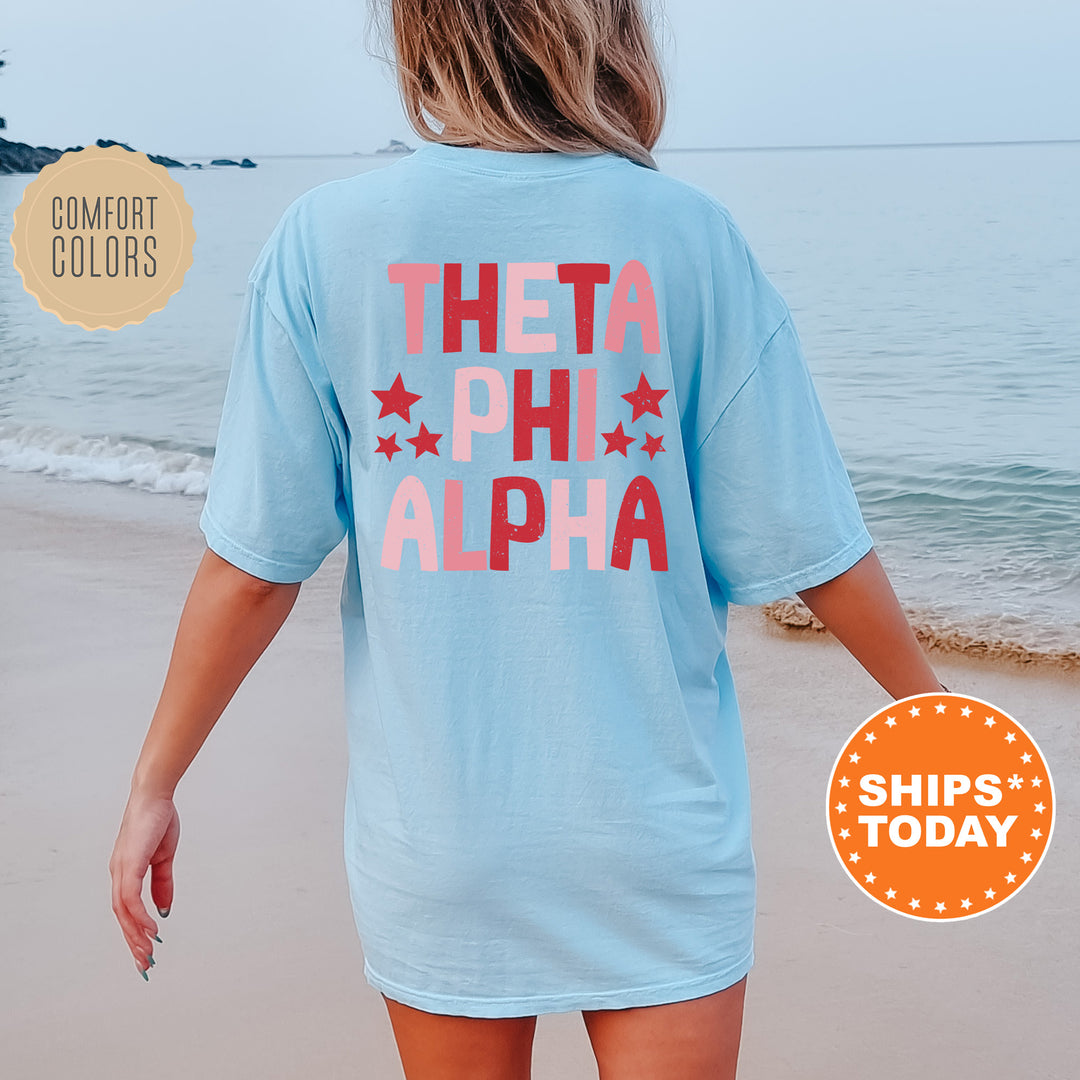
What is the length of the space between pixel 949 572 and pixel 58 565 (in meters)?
2.71

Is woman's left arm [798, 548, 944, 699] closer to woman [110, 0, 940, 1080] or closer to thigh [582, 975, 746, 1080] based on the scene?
woman [110, 0, 940, 1080]

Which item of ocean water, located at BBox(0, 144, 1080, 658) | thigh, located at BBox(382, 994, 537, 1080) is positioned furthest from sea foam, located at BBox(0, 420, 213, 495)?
thigh, located at BBox(382, 994, 537, 1080)

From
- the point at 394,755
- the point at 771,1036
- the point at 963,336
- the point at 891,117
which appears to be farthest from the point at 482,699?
the point at 891,117

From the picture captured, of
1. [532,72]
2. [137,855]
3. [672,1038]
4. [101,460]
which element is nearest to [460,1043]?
[672,1038]

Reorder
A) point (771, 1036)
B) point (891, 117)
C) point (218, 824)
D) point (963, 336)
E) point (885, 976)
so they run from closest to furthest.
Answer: point (771, 1036) → point (885, 976) → point (218, 824) → point (963, 336) → point (891, 117)

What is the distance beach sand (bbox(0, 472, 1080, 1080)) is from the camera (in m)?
1.56

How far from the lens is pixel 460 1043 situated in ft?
Result: 2.57

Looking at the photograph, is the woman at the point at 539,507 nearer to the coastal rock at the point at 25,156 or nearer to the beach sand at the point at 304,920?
the beach sand at the point at 304,920

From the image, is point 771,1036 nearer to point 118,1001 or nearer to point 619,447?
point 118,1001

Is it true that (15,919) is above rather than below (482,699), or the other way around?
below

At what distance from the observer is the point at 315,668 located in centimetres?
286

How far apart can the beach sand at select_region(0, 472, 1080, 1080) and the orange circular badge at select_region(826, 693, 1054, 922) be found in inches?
23.8

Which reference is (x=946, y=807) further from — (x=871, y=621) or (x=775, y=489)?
(x=775, y=489)

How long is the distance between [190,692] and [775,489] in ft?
1.25
